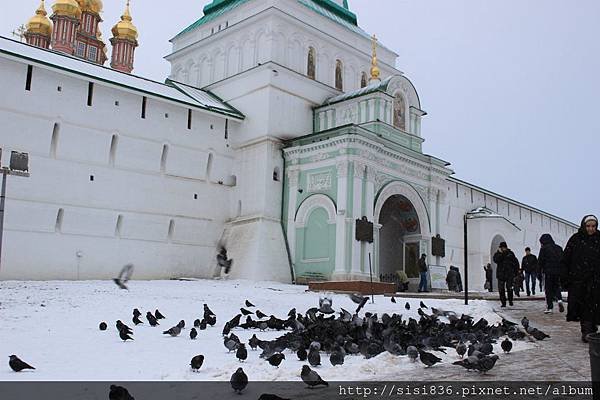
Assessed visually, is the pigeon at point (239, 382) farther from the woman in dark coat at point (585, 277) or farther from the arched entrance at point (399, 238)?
the arched entrance at point (399, 238)

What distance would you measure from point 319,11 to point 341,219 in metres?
10.6

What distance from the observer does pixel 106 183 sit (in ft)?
62.5

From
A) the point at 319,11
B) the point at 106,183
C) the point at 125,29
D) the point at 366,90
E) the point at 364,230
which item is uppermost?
the point at 125,29

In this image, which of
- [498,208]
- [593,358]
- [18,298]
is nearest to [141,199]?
[18,298]

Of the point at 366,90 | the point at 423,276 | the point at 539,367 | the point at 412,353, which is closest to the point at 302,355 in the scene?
the point at 412,353

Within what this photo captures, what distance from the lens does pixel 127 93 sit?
65.6 ft

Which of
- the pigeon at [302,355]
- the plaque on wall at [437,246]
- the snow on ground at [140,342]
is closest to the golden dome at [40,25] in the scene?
the plaque on wall at [437,246]

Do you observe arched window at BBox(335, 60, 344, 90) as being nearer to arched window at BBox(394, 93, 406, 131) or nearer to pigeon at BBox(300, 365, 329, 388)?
arched window at BBox(394, 93, 406, 131)

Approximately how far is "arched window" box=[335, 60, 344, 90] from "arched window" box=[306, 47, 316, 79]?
1.53 m

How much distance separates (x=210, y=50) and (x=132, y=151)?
8118mm

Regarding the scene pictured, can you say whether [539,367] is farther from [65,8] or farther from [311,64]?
[65,8]

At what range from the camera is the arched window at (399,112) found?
925 inches

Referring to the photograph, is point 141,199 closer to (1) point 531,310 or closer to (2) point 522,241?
(1) point 531,310

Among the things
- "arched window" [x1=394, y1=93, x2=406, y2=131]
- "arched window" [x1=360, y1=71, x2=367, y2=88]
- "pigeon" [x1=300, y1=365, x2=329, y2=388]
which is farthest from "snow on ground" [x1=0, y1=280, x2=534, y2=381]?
"arched window" [x1=360, y1=71, x2=367, y2=88]
